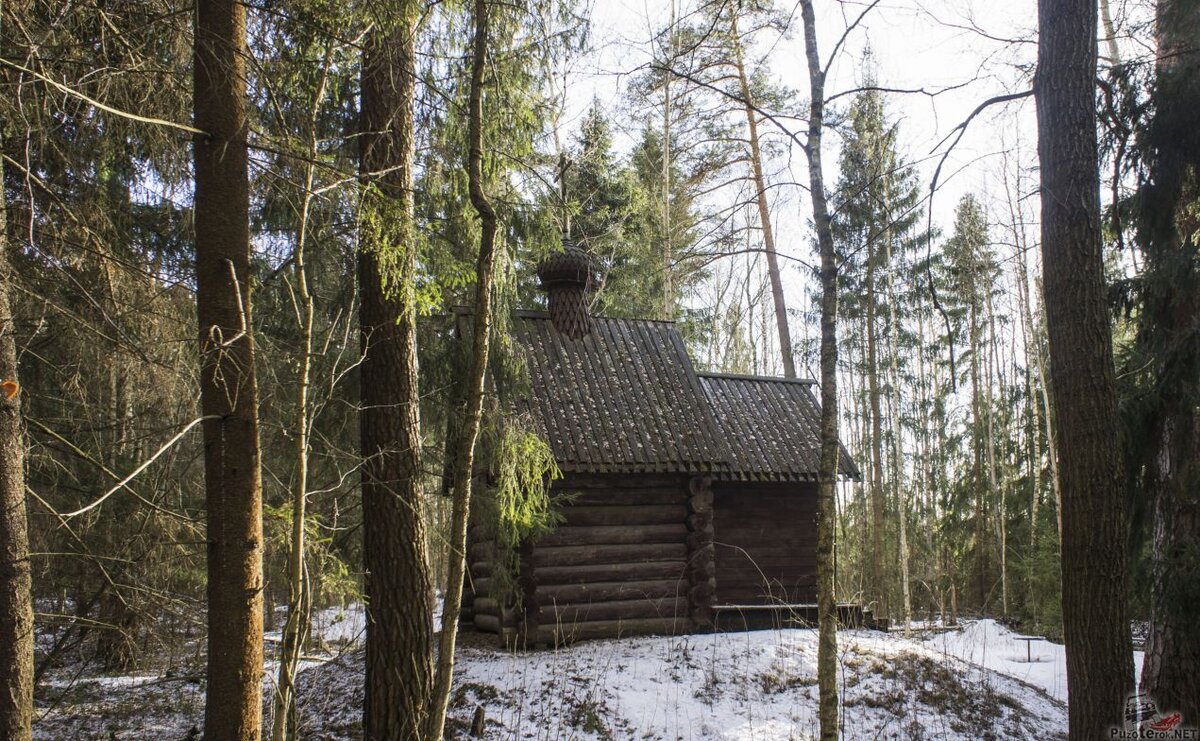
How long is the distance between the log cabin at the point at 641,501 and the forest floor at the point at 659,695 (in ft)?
2.26

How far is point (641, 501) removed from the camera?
41.2 feet

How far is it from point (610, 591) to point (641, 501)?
1423 millimetres

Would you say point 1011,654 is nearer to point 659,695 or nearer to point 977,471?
point 659,695

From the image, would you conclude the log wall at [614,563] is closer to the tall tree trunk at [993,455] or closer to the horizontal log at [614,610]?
the horizontal log at [614,610]

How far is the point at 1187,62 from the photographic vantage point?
742 cm

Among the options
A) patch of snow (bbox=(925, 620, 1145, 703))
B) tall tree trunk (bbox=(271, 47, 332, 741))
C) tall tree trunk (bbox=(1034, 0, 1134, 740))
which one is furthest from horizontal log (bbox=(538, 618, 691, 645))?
tall tree trunk (bbox=(1034, 0, 1134, 740))

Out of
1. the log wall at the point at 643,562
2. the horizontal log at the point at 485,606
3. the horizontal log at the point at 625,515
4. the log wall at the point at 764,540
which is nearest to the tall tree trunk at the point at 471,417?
the log wall at the point at 643,562

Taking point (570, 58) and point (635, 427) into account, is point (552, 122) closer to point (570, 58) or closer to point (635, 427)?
point (570, 58)

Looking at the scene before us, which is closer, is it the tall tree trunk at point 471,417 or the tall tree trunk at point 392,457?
the tall tree trunk at point 471,417

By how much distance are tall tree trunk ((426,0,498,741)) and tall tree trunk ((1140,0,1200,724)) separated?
628cm

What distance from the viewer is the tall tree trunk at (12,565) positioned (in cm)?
457

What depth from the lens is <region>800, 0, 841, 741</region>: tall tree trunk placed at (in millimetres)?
6664

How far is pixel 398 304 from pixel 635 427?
609 cm

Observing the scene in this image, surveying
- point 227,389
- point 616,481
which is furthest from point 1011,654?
point 227,389
